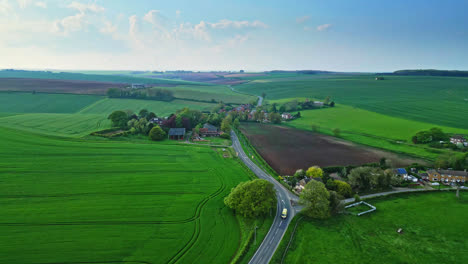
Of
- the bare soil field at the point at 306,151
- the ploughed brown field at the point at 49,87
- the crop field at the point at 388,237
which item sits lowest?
the crop field at the point at 388,237

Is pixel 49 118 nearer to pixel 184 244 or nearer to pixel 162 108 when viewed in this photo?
pixel 162 108

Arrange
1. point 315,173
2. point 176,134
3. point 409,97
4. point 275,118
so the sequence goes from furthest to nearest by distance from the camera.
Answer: point 409,97
point 275,118
point 176,134
point 315,173

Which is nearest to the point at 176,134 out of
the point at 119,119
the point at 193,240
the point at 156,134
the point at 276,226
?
the point at 156,134

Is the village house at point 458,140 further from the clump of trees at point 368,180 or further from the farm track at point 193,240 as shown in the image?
the farm track at point 193,240

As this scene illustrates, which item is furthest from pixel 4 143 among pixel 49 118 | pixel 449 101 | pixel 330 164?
pixel 449 101

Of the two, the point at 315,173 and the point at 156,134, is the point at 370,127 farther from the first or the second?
the point at 156,134

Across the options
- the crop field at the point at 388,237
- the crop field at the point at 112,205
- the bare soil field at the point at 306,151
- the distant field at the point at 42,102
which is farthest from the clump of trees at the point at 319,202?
the distant field at the point at 42,102
